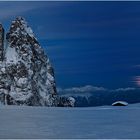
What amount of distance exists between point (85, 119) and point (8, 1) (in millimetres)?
1835

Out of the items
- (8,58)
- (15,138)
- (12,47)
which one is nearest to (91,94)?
(15,138)

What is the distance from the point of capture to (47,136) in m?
4.27

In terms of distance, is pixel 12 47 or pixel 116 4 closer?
pixel 116 4

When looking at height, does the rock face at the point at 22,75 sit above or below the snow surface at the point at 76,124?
above

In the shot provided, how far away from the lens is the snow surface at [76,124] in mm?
4410

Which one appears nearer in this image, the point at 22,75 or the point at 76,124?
the point at 76,124

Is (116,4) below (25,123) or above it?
above

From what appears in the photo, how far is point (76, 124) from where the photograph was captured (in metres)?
5.06

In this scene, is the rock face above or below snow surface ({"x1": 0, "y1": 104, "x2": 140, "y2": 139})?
above

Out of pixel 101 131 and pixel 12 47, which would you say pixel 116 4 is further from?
pixel 12 47

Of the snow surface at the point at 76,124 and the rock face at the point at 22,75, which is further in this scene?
the rock face at the point at 22,75

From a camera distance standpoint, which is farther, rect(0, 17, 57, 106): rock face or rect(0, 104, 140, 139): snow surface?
rect(0, 17, 57, 106): rock face

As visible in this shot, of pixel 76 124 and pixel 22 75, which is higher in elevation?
pixel 22 75

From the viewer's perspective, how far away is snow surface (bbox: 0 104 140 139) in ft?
14.5
